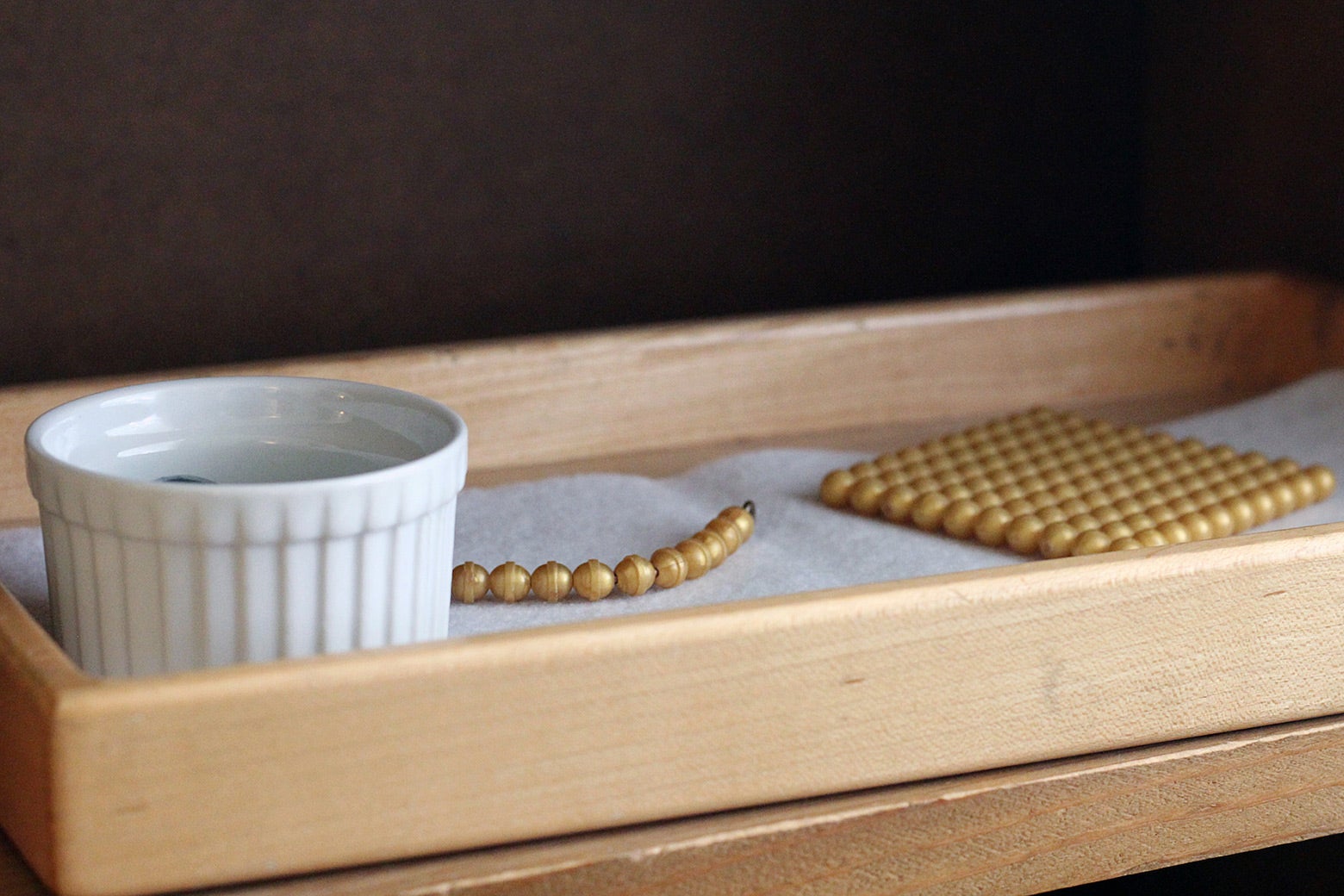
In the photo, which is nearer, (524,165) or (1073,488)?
(1073,488)

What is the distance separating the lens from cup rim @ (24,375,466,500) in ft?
1.03

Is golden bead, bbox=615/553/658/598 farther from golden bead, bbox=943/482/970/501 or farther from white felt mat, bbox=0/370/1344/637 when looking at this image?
golden bead, bbox=943/482/970/501

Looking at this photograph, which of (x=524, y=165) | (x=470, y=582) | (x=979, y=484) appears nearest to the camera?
(x=470, y=582)

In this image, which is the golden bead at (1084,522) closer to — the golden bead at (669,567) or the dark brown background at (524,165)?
the golden bead at (669,567)

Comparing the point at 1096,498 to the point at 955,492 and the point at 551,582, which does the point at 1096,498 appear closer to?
the point at 955,492

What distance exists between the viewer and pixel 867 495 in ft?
1.68

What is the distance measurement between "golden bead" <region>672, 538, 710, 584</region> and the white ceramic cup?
Result: 103 millimetres

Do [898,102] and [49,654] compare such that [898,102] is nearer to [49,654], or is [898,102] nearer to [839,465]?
[839,465]

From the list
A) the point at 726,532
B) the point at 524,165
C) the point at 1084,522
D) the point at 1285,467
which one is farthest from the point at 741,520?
the point at 524,165

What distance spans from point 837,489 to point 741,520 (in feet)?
0.18

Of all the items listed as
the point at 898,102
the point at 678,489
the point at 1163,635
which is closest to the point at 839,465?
the point at 678,489

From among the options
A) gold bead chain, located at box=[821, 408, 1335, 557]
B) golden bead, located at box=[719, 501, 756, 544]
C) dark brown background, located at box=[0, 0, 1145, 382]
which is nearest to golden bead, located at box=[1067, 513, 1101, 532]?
gold bead chain, located at box=[821, 408, 1335, 557]

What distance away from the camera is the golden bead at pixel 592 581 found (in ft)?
1.41

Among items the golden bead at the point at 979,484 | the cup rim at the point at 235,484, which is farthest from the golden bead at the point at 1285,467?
the cup rim at the point at 235,484
